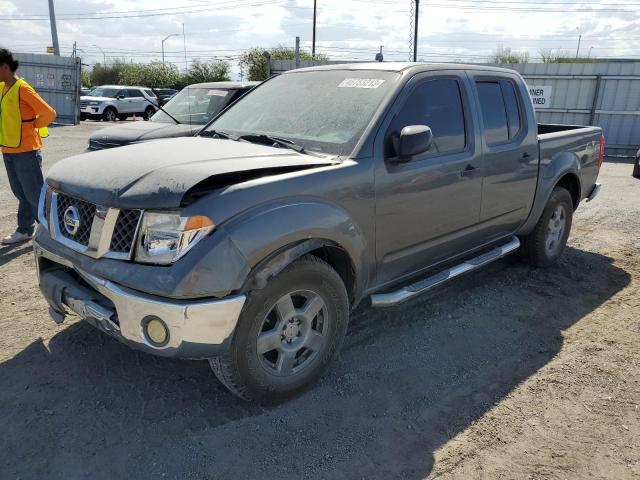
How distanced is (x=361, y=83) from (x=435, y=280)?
1494mm

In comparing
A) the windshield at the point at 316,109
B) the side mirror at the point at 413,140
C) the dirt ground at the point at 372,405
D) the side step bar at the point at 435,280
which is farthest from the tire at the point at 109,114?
the side mirror at the point at 413,140

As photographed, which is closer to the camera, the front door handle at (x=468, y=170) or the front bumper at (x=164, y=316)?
the front bumper at (x=164, y=316)

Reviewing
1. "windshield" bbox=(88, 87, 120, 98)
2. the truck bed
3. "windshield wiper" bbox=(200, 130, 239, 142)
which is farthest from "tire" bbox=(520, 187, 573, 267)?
"windshield" bbox=(88, 87, 120, 98)

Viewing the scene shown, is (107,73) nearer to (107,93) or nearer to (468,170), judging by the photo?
(107,93)

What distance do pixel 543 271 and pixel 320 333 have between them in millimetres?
3204

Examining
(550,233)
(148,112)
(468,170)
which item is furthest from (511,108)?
(148,112)

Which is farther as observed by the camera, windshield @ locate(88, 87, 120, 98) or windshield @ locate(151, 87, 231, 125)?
windshield @ locate(88, 87, 120, 98)

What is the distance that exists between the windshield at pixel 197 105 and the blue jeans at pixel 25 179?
3.32m

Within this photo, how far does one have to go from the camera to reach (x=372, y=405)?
3068 mm

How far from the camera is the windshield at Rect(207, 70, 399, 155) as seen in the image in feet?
11.1

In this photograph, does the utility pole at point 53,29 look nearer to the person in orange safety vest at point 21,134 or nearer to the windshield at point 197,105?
the windshield at point 197,105

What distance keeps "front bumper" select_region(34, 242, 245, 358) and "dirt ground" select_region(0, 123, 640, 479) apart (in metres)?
0.54

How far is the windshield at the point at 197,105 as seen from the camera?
8672mm

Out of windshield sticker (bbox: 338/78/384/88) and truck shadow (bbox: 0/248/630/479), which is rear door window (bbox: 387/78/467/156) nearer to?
windshield sticker (bbox: 338/78/384/88)
